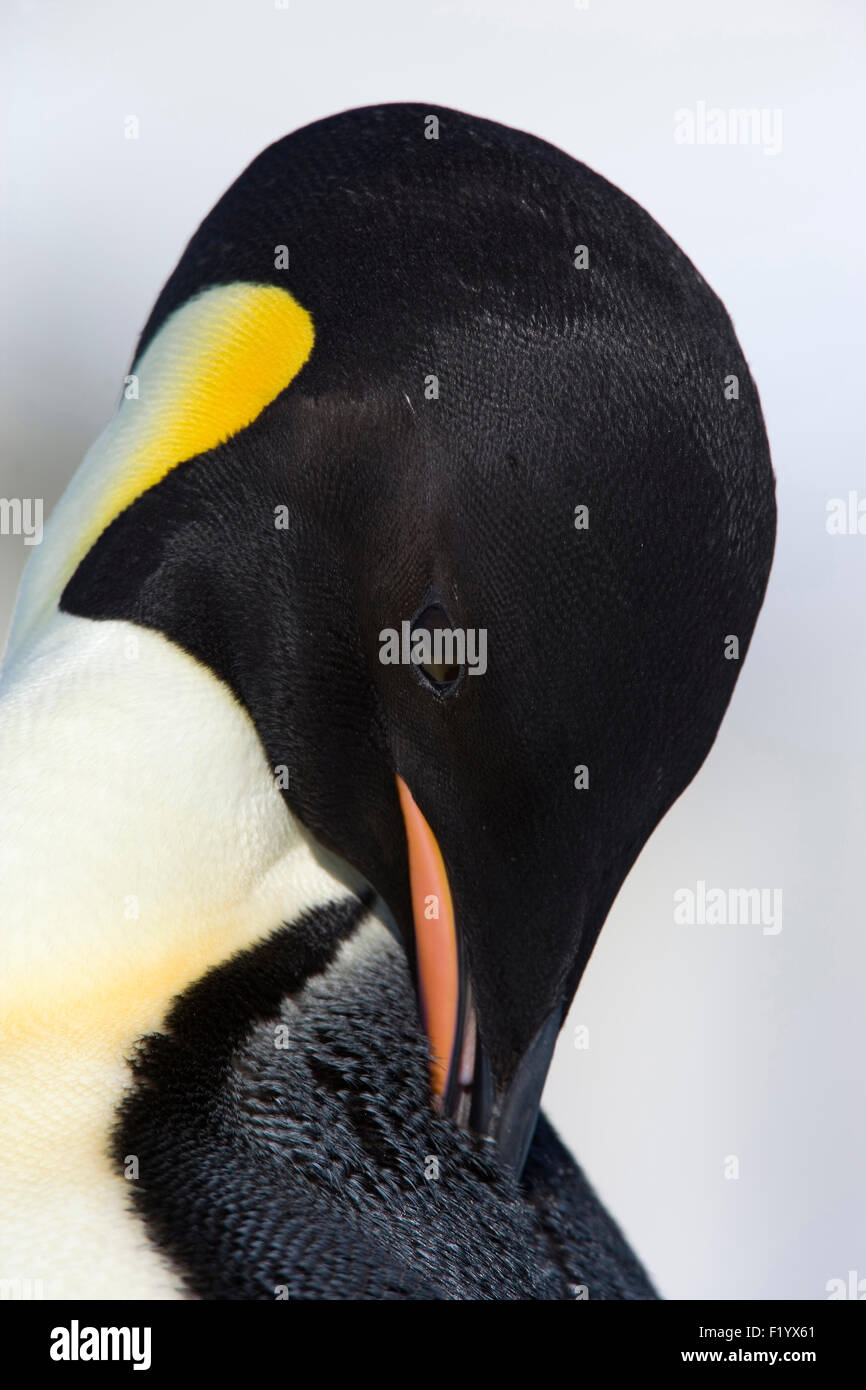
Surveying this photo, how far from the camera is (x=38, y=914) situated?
2.90 feet

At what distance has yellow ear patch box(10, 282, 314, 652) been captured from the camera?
3.02 feet

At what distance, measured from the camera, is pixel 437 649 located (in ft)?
2.79

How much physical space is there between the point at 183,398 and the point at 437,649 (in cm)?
27

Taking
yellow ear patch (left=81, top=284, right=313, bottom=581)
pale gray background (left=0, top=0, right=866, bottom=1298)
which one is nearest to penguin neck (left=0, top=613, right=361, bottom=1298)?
yellow ear patch (left=81, top=284, right=313, bottom=581)

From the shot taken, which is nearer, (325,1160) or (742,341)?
(325,1160)

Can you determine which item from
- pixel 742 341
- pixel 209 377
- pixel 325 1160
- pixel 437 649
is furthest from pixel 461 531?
pixel 742 341

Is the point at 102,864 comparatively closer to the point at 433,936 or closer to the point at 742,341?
the point at 433,936

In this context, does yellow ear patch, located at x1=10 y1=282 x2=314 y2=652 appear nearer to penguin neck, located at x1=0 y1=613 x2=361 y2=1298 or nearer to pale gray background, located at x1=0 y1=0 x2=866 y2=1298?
penguin neck, located at x1=0 y1=613 x2=361 y2=1298

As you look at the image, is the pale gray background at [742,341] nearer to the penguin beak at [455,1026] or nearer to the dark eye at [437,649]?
the penguin beak at [455,1026]

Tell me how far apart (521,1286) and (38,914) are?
0.40 meters

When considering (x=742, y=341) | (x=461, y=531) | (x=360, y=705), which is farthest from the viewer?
(x=742, y=341)

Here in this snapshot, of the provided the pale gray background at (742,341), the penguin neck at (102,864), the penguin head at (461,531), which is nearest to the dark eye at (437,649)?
the penguin head at (461,531)

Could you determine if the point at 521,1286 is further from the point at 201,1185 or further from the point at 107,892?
the point at 107,892
